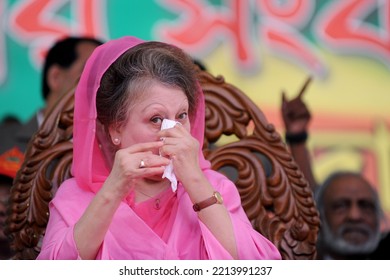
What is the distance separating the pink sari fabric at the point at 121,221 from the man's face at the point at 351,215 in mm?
594

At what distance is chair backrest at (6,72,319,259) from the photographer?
8.05 feet

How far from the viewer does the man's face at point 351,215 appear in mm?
2811

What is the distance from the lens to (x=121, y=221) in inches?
87.4

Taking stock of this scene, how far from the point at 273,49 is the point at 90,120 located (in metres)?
0.78

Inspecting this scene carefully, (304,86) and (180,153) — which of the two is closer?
(180,153)

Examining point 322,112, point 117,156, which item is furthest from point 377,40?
point 117,156

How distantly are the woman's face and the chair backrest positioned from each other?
32cm

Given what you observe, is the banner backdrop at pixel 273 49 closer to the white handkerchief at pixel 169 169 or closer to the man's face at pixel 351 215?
the man's face at pixel 351 215

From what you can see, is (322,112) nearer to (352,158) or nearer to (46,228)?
(352,158)

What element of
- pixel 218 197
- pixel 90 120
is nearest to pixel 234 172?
pixel 218 197

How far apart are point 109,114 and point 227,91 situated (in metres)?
0.42

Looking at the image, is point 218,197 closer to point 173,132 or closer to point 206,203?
point 206,203

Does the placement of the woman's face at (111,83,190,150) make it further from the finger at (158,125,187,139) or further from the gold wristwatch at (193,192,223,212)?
the gold wristwatch at (193,192,223,212)

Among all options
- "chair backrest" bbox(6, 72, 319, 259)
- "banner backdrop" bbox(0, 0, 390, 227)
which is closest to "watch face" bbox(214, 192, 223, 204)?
"chair backrest" bbox(6, 72, 319, 259)
